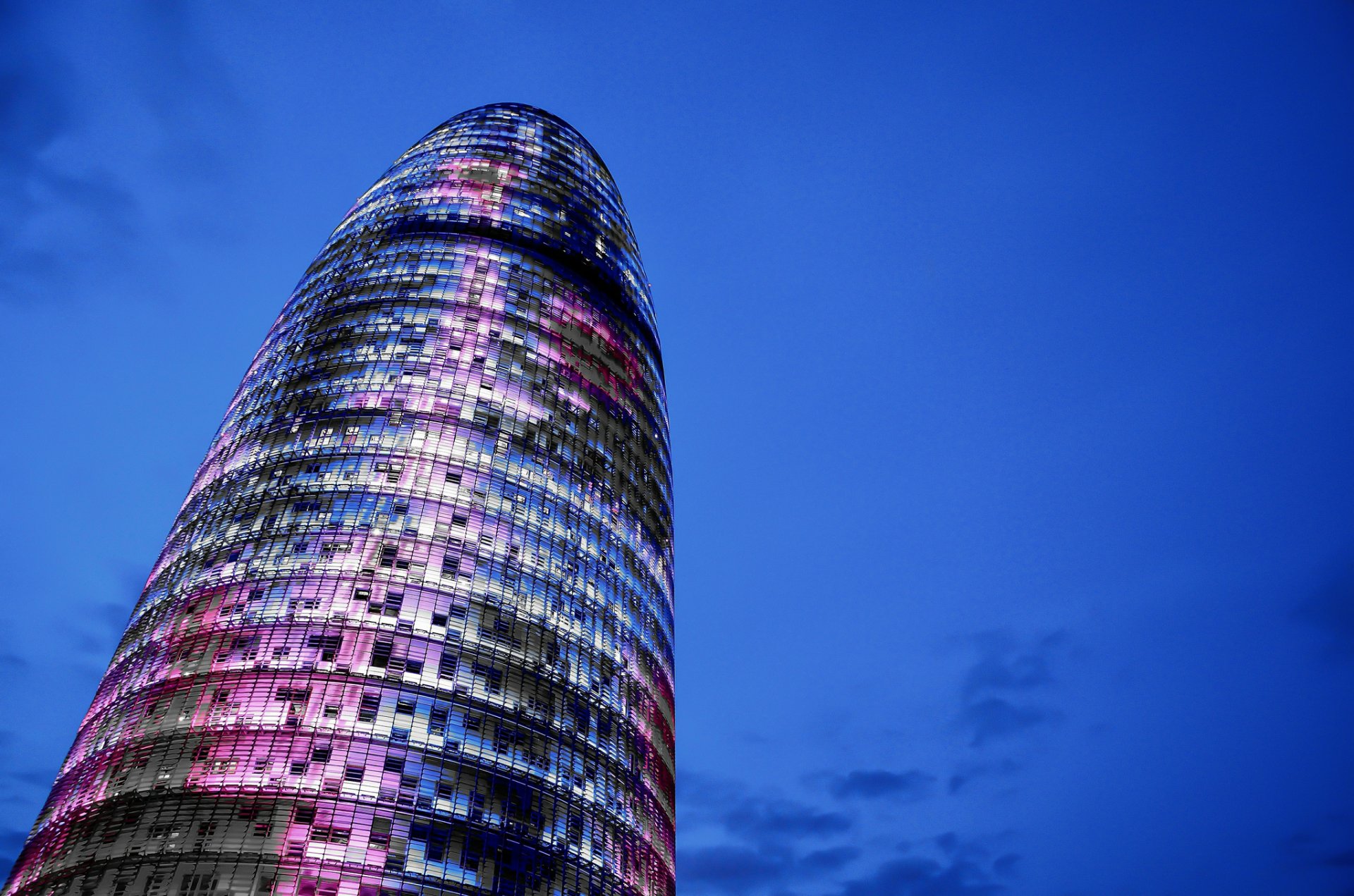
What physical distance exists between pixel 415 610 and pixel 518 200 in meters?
66.3

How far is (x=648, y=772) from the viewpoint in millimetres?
113312

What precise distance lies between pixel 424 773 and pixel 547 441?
1633 inches

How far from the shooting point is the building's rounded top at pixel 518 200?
141500 millimetres

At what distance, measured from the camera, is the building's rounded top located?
141500 millimetres

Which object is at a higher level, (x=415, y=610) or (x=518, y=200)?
(x=518, y=200)

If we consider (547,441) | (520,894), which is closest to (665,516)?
(547,441)

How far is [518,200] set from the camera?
14462cm

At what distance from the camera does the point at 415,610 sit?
100 metres

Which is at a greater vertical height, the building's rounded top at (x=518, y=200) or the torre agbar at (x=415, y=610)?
the building's rounded top at (x=518, y=200)

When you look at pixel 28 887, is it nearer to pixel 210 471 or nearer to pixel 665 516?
pixel 210 471

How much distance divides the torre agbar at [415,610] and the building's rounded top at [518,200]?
647 mm

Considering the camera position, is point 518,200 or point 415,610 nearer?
point 415,610

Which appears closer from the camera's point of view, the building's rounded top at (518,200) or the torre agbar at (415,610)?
the torre agbar at (415,610)

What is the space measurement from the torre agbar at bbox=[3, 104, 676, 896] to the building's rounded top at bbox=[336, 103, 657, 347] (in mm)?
647
